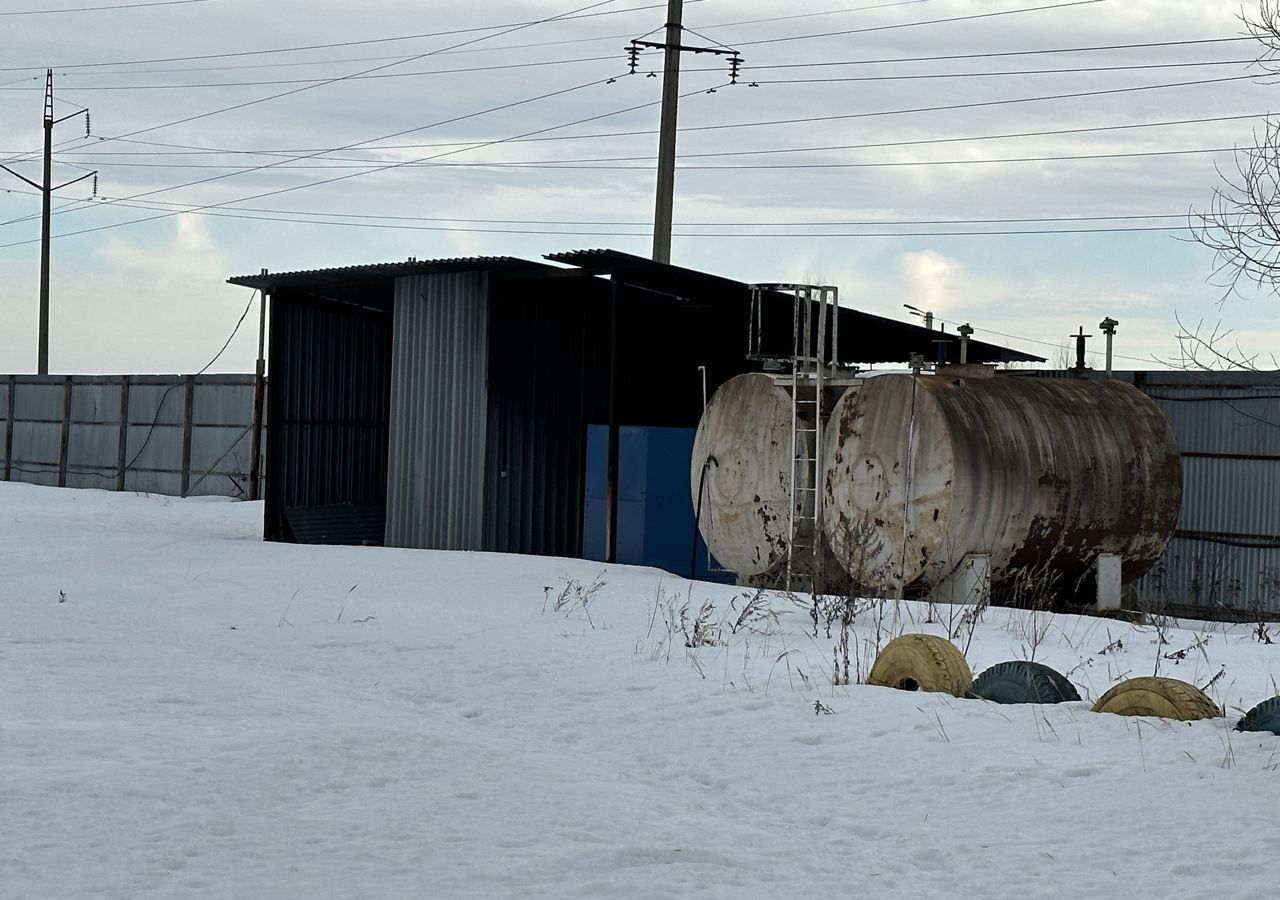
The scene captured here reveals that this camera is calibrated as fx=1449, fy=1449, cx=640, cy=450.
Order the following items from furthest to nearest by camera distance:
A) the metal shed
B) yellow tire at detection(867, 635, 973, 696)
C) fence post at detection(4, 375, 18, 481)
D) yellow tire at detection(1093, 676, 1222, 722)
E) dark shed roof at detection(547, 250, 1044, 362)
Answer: fence post at detection(4, 375, 18, 481) < the metal shed < dark shed roof at detection(547, 250, 1044, 362) < yellow tire at detection(867, 635, 973, 696) < yellow tire at detection(1093, 676, 1222, 722)

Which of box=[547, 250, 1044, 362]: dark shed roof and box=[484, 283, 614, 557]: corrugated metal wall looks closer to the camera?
box=[547, 250, 1044, 362]: dark shed roof

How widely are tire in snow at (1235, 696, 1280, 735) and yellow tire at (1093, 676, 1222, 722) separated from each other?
327 millimetres

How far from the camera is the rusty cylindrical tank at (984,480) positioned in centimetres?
1510

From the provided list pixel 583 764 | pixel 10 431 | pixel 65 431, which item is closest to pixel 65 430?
pixel 65 431

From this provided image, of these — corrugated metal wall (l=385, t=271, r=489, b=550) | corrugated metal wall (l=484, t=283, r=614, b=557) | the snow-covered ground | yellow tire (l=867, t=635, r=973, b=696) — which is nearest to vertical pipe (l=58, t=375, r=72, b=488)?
corrugated metal wall (l=385, t=271, r=489, b=550)

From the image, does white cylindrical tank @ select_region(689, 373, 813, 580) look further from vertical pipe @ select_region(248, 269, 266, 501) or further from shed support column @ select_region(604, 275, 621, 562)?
vertical pipe @ select_region(248, 269, 266, 501)

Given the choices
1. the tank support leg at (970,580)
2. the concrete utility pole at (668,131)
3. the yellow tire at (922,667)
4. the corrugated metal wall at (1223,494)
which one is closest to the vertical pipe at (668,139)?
the concrete utility pole at (668,131)

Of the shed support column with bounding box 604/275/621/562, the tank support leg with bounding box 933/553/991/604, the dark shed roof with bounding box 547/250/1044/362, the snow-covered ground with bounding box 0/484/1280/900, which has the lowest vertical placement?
the snow-covered ground with bounding box 0/484/1280/900

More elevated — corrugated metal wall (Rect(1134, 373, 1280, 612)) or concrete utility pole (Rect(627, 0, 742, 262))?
concrete utility pole (Rect(627, 0, 742, 262))

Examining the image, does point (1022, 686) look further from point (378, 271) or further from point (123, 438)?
point (123, 438)

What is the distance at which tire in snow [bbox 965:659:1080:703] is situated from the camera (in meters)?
9.38

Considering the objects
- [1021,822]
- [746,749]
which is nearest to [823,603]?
[746,749]

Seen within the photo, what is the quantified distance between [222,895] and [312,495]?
61.5 feet

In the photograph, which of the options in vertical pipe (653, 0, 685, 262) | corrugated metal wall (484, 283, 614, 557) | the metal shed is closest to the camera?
the metal shed
